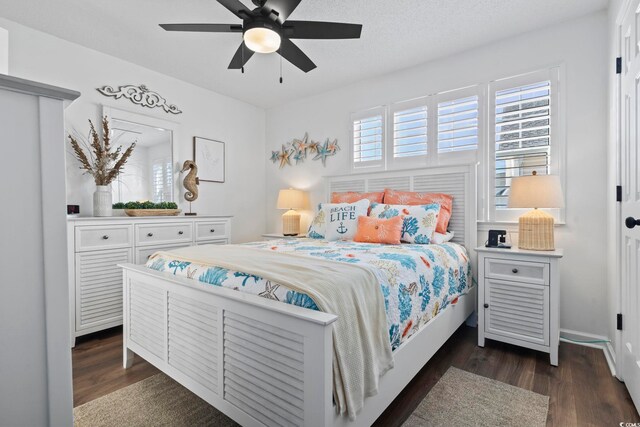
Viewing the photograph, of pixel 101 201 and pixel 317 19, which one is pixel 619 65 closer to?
pixel 317 19

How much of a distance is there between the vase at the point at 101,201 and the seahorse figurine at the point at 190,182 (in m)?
0.83

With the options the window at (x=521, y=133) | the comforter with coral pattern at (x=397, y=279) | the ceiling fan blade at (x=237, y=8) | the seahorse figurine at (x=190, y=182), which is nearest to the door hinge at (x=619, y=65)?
the window at (x=521, y=133)

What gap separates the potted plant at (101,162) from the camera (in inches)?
111

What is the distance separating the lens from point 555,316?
7.03 feet

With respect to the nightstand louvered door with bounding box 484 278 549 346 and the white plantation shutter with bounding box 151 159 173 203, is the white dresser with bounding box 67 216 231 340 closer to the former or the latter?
the white plantation shutter with bounding box 151 159 173 203

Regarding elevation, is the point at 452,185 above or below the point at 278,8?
below

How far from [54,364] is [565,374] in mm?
2612

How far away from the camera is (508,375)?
2.01 meters

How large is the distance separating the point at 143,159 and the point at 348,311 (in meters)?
3.01

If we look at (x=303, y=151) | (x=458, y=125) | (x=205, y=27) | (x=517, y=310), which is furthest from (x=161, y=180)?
(x=517, y=310)

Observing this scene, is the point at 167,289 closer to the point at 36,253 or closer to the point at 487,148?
the point at 36,253

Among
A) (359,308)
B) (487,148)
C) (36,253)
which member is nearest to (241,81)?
(487,148)

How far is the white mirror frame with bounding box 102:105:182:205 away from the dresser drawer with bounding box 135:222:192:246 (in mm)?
519

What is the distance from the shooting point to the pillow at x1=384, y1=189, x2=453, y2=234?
285 centimetres
